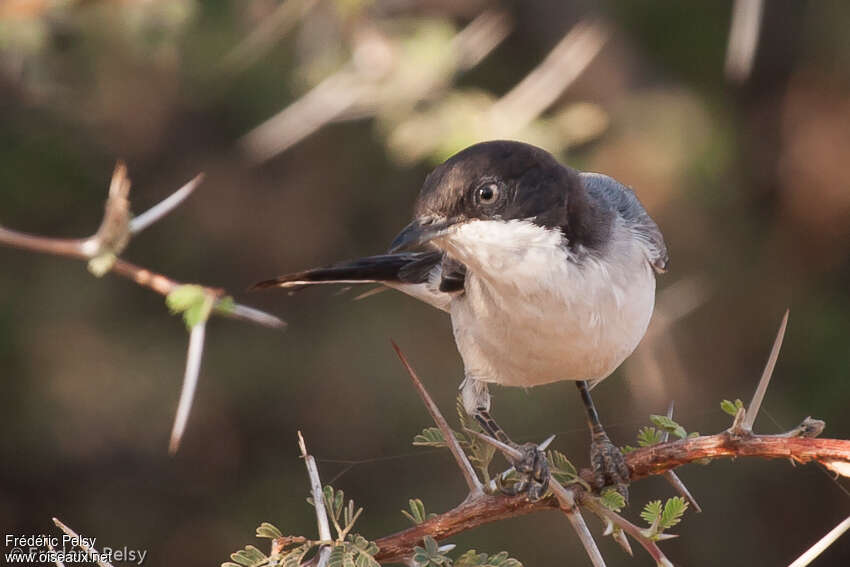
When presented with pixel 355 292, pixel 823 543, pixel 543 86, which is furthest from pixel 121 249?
pixel 355 292

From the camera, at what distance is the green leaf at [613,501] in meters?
2.39

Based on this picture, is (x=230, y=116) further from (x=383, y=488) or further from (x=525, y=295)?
(x=525, y=295)

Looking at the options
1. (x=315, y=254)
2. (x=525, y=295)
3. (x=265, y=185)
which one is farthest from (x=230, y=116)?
(x=525, y=295)

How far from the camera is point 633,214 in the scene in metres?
3.56

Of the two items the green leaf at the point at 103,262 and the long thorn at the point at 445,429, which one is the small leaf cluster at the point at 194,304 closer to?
the green leaf at the point at 103,262

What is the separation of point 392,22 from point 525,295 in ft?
8.61

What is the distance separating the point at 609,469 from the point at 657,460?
52 centimetres

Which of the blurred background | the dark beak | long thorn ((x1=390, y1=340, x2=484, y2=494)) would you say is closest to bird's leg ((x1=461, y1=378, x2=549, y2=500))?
long thorn ((x1=390, y1=340, x2=484, y2=494))

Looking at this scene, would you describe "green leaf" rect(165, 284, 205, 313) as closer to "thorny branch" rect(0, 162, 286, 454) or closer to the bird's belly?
"thorny branch" rect(0, 162, 286, 454)

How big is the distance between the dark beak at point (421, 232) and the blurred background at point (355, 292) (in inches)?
129

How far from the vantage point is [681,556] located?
6.61 meters

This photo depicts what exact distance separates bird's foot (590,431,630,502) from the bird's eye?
71 cm

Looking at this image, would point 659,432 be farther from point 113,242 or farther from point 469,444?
point 113,242

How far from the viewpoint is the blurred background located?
6.47m
